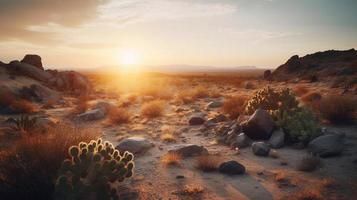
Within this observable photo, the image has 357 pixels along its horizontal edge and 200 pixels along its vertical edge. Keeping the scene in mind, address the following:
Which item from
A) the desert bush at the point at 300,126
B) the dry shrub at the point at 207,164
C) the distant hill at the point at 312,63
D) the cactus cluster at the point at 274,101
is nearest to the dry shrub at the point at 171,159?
the dry shrub at the point at 207,164

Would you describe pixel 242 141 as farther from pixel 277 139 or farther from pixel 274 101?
pixel 274 101

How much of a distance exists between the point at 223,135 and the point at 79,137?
17.7 ft

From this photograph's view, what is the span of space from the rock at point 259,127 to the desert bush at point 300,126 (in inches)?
14.2

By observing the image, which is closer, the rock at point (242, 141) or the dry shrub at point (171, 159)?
the dry shrub at point (171, 159)

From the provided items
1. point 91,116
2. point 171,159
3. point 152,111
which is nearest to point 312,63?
point 152,111

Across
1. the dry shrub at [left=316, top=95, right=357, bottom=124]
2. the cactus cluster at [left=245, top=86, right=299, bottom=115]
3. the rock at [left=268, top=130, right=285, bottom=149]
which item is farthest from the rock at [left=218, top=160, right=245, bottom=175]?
the dry shrub at [left=316, top=95, right=357, bottom=124]

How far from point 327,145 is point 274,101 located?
3694 mm

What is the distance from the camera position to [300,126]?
950cm

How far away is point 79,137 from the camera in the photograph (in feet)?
24.2

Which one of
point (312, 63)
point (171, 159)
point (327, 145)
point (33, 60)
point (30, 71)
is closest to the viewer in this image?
point (171, 159)

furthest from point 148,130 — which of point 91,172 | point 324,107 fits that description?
point 91,172

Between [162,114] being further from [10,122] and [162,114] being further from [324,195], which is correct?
[324,195]

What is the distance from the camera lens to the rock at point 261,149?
28.7 ft

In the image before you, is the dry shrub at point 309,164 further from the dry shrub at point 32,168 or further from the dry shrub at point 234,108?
the dry shrub at point 234,108
